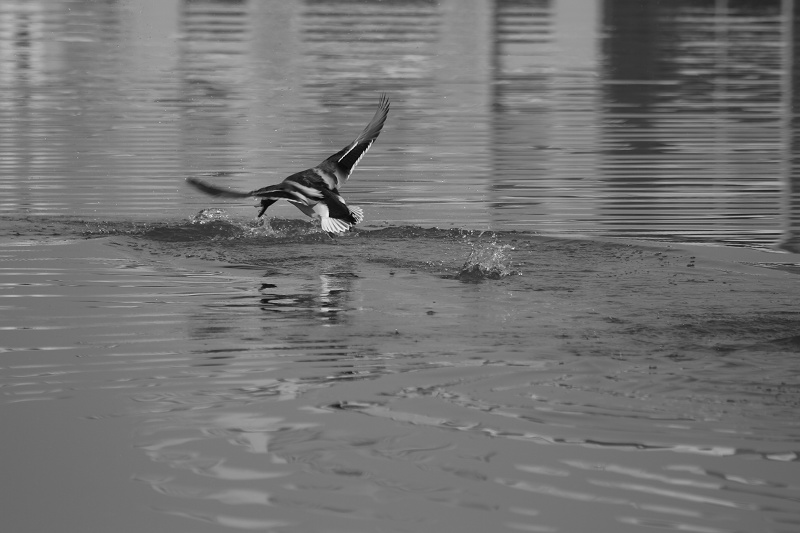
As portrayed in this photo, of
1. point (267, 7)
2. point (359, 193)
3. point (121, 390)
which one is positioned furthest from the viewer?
point (267, 7)

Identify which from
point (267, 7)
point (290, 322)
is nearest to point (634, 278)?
point (290, 322)

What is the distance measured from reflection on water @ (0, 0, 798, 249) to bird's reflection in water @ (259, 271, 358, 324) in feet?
10.1

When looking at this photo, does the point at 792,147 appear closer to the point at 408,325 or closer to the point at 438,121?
the point at 438,121

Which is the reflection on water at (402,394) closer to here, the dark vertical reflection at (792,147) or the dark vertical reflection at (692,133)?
the dark vertical reflection at (792,147)

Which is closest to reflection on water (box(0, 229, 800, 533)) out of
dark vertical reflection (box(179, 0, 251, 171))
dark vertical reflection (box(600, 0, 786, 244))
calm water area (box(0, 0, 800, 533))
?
calm water area (box(0, 0, 800, 533))

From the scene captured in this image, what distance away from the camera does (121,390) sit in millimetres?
8062

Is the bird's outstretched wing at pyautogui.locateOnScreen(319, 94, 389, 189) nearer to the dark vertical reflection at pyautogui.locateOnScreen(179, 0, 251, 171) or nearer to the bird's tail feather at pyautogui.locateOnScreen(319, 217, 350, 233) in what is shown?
the bird's tail feather at pyautogui.locateOnScreen(319, 217, 350, 233)

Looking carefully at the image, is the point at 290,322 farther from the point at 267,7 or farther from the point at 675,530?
the point at 267,7

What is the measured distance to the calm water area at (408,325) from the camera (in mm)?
6543

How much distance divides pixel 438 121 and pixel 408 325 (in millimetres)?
13608

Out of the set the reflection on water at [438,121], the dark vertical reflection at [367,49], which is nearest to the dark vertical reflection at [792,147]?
the reflection on water at [438,121]

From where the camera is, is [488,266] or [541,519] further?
[488,266]

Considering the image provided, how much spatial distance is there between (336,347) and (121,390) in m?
1.51

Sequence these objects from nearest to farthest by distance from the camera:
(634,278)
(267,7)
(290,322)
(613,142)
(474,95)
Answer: (290,322)
(634,278)
(613,142)
(474,95)
(267,7)
